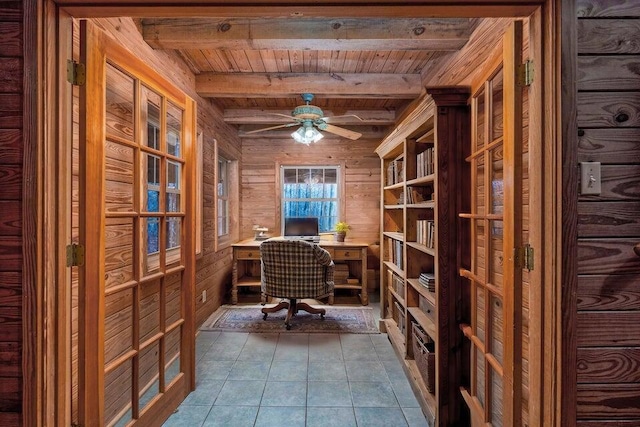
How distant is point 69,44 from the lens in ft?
3.70

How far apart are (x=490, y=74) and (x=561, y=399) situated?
4.02 feet

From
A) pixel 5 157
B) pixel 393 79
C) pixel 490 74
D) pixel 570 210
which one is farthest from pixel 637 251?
pixel 393 79

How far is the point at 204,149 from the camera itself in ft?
10.7

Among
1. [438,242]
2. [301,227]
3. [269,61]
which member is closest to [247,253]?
[301,227]

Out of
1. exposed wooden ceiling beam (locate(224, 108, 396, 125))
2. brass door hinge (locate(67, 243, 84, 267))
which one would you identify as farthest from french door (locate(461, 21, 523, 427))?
exposed wooden ceiling beam (locate(224, 108, 396, 125))

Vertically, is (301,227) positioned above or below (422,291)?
above

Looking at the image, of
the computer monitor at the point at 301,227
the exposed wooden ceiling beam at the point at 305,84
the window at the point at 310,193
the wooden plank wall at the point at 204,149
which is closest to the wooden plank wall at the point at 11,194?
the wooden plank wall at the point at 204,149

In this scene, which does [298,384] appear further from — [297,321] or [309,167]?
[309,167]

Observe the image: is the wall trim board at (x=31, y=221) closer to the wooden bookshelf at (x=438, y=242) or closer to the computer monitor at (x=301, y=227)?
the wooden bookshelf at (x=438, y=242)

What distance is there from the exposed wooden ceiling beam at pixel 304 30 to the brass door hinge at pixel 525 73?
123cm

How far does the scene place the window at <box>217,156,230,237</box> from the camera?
425 centimetres

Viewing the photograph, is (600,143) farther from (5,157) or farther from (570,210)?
(5,157)

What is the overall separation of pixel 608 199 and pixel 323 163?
12.9 feet

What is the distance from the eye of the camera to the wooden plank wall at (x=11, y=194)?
1.00m
